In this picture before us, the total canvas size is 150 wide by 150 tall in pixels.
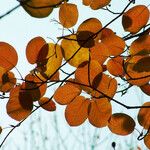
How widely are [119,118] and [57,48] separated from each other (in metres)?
0.29

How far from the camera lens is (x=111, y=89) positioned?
1074mm

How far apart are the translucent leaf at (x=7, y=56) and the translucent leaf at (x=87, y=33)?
0.22 meters

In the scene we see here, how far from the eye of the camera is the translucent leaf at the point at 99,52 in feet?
3.63

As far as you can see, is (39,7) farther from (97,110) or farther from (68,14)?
(97,110)

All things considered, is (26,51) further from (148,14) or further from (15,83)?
(148,14)

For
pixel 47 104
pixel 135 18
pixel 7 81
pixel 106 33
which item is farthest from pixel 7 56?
pixel 135 18

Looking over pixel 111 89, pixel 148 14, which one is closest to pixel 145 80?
pixel 111 89

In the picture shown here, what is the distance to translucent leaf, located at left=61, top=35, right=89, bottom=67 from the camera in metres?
1.08

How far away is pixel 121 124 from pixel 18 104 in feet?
1.08

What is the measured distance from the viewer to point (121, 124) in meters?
1.14

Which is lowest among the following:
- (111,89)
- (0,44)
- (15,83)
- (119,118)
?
(119,118)

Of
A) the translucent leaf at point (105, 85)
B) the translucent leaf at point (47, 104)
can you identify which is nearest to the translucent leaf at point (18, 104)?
the translucent leaf at point (47, 104)

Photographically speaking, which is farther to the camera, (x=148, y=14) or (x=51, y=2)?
(x=148, y=14)

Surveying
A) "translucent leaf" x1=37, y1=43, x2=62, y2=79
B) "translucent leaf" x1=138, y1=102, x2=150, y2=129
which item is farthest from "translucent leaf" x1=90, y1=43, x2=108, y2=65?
"translucent leaf" x1=138, y1=102, x2=150, y2=129
